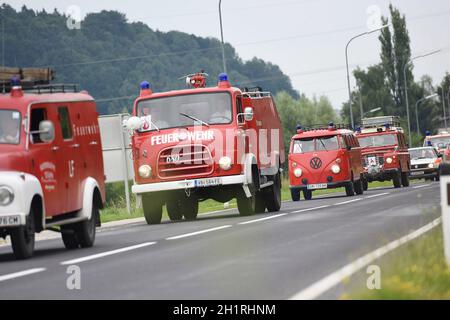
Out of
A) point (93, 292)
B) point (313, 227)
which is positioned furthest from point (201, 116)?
point (93, 292)

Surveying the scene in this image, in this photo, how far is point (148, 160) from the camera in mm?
26188

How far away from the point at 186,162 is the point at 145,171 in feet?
3.17

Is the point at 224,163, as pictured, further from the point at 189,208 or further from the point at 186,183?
the point at 189,208

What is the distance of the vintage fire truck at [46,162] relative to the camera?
52.8ft

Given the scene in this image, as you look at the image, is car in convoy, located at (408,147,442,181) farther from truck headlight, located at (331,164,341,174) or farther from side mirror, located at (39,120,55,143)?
side mirror, located at (39,120,55,143)

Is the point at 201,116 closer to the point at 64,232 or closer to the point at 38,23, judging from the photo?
the point at 64,232

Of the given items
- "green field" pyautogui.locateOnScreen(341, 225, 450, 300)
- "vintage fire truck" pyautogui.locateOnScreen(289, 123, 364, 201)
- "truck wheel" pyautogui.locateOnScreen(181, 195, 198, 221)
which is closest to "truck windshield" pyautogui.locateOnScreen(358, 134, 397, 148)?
"vintage fire truck" pyautogui.locateOnScreen(289, 123, 364, 201)

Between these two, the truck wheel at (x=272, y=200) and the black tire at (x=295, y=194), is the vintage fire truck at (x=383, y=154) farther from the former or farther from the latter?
the truck wheel at (x=272, y=200)

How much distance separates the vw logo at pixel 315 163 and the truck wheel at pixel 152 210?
13.6 meters

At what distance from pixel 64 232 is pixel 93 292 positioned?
7499 millimetres

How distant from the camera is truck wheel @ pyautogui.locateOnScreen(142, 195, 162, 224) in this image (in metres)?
27.0

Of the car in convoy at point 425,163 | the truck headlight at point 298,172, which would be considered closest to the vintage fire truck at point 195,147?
the truck headlight at point 298,172

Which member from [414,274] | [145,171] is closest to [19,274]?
[414,274]

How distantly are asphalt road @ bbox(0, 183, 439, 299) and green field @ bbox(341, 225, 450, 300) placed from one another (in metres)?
0.46
